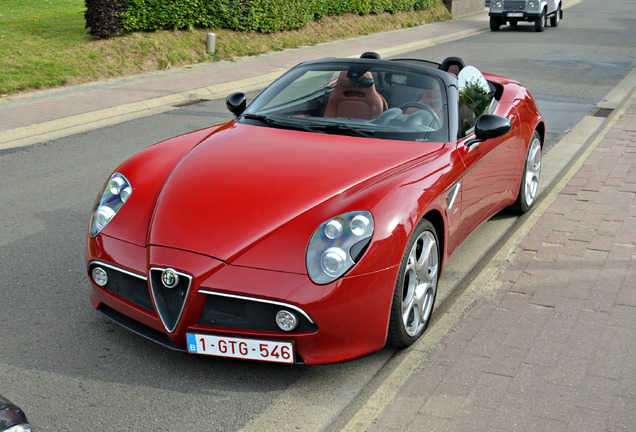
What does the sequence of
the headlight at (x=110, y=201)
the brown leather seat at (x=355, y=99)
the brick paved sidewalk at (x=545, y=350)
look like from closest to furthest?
the brick paved sidewalk at (x=545, y=350) → the headlight at (x=110, y=201) → the brown leather seat at (x=355, y=99)

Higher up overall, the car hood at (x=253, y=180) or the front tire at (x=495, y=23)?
the car hood at (x=253, y=180)

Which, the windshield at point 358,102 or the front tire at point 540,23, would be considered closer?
the windshield at point 358,102

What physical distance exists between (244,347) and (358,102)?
2.43m

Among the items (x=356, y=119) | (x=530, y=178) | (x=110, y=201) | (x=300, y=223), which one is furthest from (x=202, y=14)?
(x=300, y=223)

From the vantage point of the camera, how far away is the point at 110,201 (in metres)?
4.78

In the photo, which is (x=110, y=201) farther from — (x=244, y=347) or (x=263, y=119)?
(x=263, y=119)

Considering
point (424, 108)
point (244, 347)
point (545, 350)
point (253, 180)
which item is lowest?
point (545, 350)

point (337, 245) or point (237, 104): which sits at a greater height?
point (237, 104)

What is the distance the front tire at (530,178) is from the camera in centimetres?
712

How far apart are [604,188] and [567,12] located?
105ft

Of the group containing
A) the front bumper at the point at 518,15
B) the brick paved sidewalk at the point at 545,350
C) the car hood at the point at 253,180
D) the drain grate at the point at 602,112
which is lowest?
the front bumper at the point at 518,15

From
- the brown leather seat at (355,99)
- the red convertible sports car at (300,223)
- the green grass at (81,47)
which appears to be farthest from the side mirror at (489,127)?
the green grass at (81,47)

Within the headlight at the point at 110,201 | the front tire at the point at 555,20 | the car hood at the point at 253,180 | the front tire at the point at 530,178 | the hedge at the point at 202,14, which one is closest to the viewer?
the car hood at the point at 253,180

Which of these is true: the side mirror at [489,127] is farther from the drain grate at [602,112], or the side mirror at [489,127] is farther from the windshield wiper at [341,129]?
the drain grate at [602,112]
